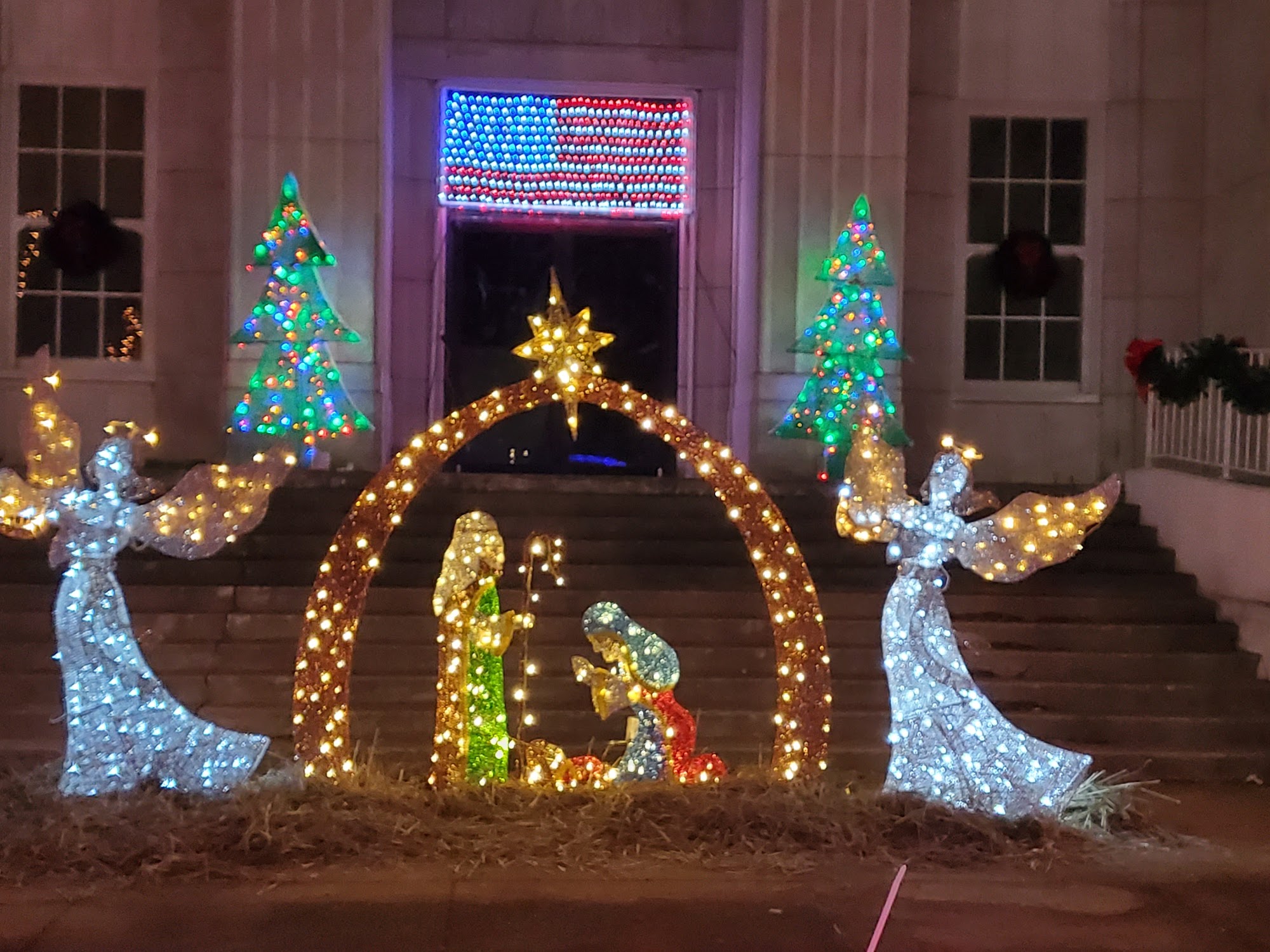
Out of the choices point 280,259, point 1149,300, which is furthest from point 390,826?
point 1149,300

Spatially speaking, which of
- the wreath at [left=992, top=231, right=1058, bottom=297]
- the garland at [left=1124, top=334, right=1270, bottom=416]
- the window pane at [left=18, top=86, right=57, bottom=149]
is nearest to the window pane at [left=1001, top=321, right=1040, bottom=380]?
the wreath at [left=992, top=231, right=1058, bottom=297]

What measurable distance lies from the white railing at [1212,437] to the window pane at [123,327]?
8658 mm

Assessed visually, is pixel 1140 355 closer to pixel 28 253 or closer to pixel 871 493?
pixel 871 493

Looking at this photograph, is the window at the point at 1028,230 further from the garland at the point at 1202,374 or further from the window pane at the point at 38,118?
the window pane at the point at 38,118

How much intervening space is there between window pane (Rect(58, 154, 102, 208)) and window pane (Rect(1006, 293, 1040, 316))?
8.34m

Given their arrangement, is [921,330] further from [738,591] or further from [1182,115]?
[738,591]

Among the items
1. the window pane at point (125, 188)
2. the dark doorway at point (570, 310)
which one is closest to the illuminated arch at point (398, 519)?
the dark doorway at point (570, 310)

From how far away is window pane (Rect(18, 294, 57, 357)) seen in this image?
11992 mm

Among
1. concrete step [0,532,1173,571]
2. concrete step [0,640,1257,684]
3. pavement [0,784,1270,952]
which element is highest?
concrete step [0,532,1173,571]

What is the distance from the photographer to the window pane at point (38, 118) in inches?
468

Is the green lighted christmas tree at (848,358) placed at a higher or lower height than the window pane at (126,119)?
lower

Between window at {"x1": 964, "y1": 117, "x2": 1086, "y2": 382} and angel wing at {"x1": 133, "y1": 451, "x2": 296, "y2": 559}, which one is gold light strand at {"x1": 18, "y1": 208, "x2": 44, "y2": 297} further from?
window at {"x1": 964, "y1": 117, "x2": 1086, "y2": 382}

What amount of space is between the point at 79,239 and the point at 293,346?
2710 millimetres

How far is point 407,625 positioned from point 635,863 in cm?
294
